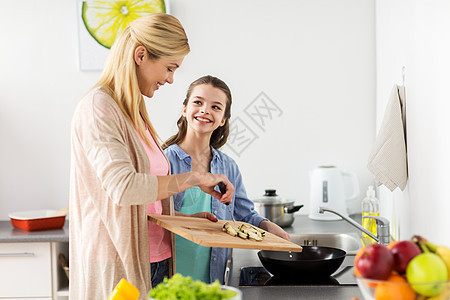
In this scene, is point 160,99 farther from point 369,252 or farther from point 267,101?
point 369,252

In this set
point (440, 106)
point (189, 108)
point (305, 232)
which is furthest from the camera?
point (305, 232)

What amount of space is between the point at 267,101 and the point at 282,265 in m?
1.41

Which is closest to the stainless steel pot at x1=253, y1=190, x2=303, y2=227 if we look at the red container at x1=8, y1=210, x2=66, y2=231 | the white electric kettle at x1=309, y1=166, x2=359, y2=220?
the white electric kettle at x1=309, y1=166, x2=359, y2=220

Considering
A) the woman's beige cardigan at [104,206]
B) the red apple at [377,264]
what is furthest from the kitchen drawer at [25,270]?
the red apple at [377,264]

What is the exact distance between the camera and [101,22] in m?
2.73

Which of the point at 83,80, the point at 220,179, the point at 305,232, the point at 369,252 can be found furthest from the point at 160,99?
the point at 369,252

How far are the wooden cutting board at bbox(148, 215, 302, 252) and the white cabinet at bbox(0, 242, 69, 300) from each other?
3.70ft

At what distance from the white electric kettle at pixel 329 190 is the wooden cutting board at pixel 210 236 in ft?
3.57

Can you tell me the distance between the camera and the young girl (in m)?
1.80

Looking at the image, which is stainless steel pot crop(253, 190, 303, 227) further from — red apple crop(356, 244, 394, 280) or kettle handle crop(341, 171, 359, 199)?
red apple crop(356, 244, 394, 280)

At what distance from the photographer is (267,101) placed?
2715 millimetres

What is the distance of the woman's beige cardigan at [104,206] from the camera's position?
1289 millimetres

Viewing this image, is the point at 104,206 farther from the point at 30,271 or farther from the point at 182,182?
the point at 30,271

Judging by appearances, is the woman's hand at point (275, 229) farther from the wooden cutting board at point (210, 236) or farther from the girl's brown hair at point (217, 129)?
the girl's brown hair at point (217, 129)
